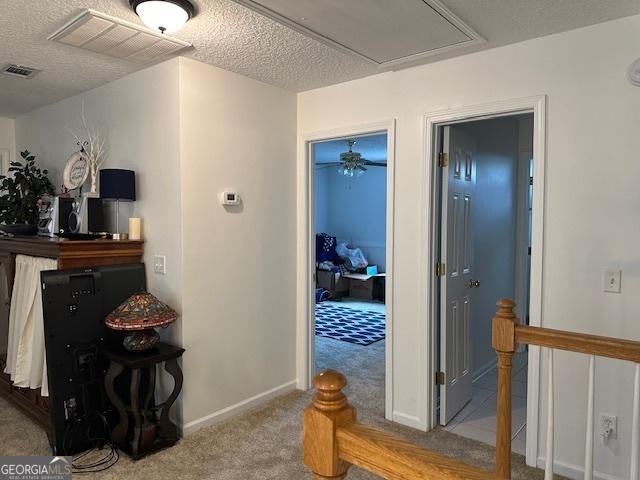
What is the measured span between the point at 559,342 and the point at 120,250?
2577 millimetres

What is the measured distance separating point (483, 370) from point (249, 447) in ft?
7.57

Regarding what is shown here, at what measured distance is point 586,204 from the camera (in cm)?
231

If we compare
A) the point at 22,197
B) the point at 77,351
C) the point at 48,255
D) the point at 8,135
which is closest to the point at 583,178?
the point at 77,351

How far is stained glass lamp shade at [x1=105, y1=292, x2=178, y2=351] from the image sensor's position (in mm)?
2498

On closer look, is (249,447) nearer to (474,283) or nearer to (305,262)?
(305,262)

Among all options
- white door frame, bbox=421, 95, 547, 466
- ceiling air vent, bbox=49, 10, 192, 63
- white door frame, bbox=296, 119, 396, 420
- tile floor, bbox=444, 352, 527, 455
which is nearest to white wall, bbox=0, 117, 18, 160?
ceiling air vent, bbox=49, 10, 192, 63

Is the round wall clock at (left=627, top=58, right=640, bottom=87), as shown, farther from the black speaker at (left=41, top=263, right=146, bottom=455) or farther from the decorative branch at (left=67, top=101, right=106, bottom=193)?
the decorative branch at (left=67, top=101, right=106, bottom=193)

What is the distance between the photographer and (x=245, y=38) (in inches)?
95.6

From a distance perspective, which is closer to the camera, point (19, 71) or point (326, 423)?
point (326, 423)

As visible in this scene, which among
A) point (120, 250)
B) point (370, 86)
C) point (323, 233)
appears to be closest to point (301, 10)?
point (370, 86)

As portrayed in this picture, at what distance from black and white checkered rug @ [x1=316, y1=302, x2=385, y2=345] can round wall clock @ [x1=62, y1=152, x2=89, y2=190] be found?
3081 millimetres

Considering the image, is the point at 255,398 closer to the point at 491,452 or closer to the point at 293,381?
the point at 293,381

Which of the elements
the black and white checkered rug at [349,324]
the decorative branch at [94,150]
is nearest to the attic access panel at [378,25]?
the decorative branch at [94,150]

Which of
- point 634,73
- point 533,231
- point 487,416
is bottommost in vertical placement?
point 487,416
